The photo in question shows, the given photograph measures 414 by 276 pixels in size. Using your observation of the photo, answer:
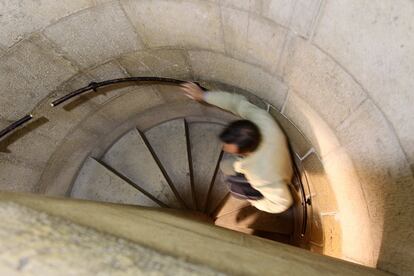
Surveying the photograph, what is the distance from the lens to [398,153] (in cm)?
204

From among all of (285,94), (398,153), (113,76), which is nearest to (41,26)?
(113,76)

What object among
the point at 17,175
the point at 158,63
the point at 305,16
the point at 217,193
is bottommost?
the point at 17,175

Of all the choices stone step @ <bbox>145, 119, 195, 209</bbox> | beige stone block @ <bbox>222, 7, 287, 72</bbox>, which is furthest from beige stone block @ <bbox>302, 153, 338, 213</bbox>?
stone step @ <bbox>145, 119, 195, 209</bbox>

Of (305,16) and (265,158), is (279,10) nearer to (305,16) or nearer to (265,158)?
(305,16)

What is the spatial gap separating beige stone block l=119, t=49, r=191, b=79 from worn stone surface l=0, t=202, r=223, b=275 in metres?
2.32

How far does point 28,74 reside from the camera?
3.66m

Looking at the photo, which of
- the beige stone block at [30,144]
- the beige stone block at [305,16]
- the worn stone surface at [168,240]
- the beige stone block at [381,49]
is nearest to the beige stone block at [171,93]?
the beige stone block at [30,144]

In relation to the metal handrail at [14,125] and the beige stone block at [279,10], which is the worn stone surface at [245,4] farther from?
the metal handrail at [14,125]

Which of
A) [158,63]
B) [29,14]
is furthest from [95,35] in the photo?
[158,63]

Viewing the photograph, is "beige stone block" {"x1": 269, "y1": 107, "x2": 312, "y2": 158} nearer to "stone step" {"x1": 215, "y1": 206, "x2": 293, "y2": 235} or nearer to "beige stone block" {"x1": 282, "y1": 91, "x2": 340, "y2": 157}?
"beige stone block" {"x1": 282, "y1": 91, "x2": 340, "y2": 157}

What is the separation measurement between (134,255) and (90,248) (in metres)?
0.16

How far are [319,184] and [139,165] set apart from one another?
2968mm

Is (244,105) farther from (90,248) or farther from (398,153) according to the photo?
(90,248)

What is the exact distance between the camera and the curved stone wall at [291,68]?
1994 mm
